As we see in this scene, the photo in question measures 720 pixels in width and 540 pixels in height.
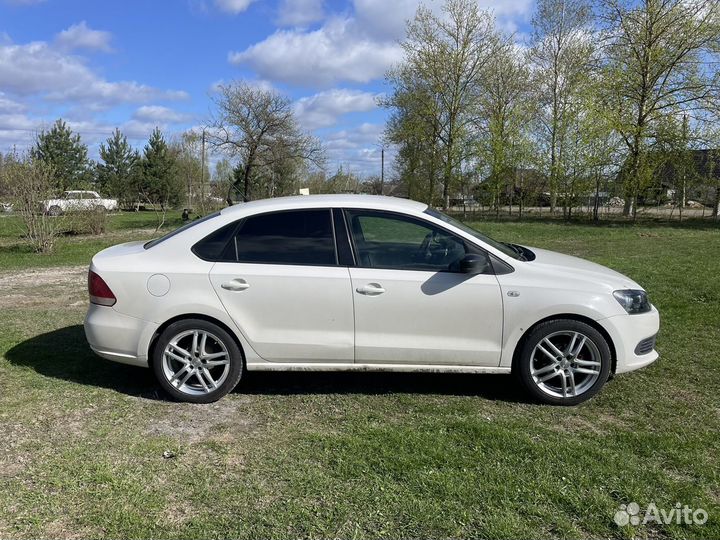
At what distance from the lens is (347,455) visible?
3.32 m

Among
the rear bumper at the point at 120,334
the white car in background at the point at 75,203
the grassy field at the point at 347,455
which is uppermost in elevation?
the white car in background at the point at 75,203

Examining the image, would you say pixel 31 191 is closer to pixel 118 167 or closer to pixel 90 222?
pixel 90 222

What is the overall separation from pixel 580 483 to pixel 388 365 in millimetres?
1603

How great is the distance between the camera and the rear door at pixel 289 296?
4027 mm

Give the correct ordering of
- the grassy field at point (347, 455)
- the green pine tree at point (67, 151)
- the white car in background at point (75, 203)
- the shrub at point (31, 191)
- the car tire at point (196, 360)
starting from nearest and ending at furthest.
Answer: the grassy field at point (347, 455)
the car tire at point (196, 360)
the shrub at point (31, 191)
the white car in background at point (75, 203)
the green pine tree at point (67, 151)

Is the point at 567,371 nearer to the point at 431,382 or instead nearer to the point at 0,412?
the point at 431,382

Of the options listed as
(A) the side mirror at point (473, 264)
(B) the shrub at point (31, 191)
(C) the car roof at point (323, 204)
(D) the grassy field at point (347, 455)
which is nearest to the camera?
(D) the grassy field at point (347, 455)

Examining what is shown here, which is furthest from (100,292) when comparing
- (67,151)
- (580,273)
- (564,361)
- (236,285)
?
(67,151)

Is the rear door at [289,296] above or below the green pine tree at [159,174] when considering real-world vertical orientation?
below

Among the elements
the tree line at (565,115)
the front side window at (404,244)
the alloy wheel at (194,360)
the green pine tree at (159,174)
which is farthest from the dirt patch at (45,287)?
the green pine tree at (159,174)

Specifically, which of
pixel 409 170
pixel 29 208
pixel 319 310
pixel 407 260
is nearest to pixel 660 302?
pixel 407 260

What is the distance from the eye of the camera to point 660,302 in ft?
24.2

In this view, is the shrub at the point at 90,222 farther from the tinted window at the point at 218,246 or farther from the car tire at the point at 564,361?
the car tire at the point at 564,361

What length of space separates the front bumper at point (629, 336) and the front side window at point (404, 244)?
4.23 ft
